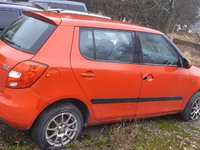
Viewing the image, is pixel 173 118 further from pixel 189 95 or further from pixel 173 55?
pixel 173 55

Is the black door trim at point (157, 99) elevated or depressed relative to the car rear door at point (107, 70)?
depressed

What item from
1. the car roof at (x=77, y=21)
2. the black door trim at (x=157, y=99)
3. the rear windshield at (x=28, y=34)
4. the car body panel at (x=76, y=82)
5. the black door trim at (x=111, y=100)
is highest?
the car roof at (x=77, y=21)

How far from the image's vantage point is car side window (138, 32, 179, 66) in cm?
405

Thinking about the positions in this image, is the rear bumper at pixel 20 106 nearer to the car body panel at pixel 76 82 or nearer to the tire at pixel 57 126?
the car body panel at pixel 76 82

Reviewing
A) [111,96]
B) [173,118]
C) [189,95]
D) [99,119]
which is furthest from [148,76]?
[173,118]

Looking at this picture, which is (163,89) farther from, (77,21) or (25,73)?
(25,73)

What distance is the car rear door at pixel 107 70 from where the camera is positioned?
3328mm

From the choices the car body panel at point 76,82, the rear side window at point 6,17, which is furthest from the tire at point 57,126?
the rear side window at point 6,17

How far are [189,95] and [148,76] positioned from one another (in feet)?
4.32

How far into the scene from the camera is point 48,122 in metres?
3.17

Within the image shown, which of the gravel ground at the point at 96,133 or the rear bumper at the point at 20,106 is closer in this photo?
the rear bumper at the point at 20,106

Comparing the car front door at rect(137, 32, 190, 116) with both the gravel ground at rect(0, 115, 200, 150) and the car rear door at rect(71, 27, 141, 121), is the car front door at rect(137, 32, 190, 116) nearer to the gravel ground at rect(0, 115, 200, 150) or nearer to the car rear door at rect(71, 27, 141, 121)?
the car rear door at rect(71, 27, 141, 121)

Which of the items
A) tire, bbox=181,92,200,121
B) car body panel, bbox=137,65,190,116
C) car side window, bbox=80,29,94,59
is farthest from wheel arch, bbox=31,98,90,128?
tire, bbox=181,92,200,121

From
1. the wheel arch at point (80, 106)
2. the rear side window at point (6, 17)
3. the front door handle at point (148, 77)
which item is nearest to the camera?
the wheel arch at point (80, 106)
